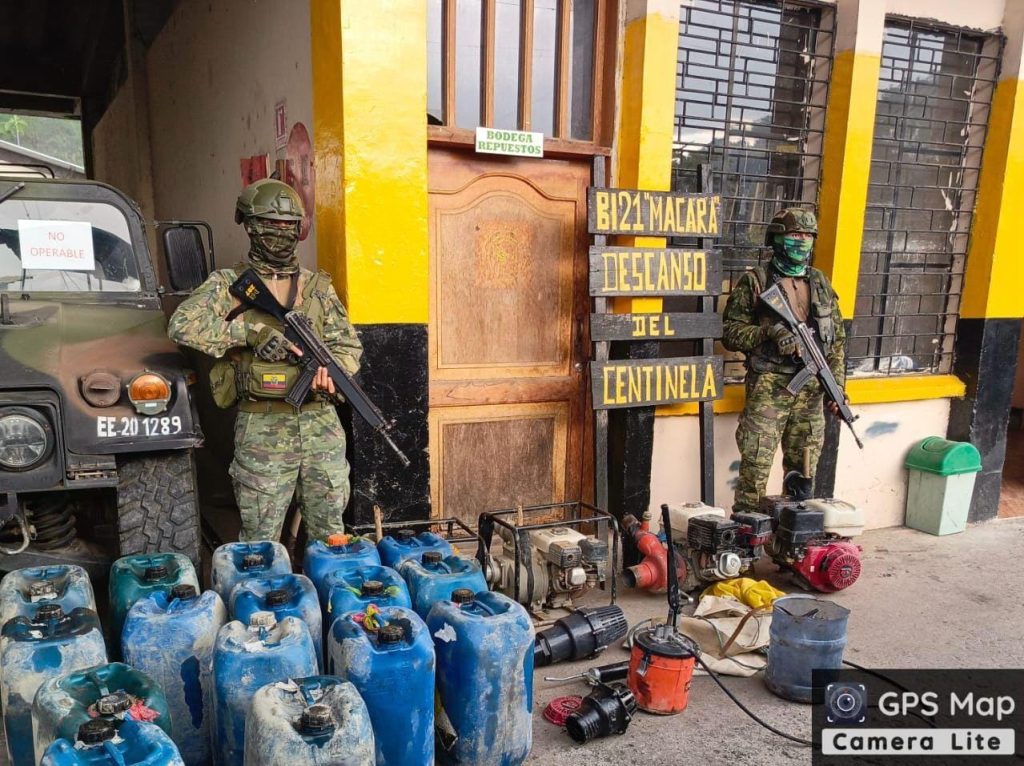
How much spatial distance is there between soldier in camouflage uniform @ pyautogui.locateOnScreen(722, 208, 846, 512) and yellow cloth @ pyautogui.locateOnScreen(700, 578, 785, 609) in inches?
36.8

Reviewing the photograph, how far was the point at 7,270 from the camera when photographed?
348cm

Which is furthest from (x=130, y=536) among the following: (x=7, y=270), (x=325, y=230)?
(x=325, y=230)

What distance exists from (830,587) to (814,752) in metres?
1.60

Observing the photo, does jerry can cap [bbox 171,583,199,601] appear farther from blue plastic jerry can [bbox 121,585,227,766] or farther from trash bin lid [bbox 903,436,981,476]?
trash bin lid [bbox 903,436,981,476]

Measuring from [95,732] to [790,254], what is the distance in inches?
171

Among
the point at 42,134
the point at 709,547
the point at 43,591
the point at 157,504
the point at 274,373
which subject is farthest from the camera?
the point at 42,134

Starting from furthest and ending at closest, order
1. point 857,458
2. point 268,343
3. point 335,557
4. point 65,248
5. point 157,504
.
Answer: point 857,458
point 65,248
point 268,343
point 157,504
point 335,557

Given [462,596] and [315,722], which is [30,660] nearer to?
[315,722]

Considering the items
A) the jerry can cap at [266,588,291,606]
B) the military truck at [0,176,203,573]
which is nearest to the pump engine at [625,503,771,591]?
the jerry can cap at [266,588,291,606]

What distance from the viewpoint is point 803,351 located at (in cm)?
462

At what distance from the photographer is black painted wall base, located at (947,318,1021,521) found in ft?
19.1

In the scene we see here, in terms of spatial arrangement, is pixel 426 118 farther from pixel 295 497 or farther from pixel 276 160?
pixel 295 497

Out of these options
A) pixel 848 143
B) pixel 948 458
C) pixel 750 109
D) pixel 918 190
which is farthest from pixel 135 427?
pixel 918 190

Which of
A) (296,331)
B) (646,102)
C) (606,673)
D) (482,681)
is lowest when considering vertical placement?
(606,673)
